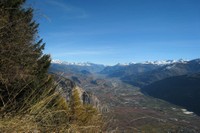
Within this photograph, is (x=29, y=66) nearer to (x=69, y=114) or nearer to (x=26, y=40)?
(x=26, y=40)

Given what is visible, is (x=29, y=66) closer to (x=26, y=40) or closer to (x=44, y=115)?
(x=26, y=40)

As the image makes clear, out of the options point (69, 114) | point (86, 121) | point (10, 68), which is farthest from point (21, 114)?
point (10, 68)

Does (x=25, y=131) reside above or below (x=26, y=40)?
below

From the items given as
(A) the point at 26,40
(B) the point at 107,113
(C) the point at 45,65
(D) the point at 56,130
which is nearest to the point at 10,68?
(A) the point at 26,40

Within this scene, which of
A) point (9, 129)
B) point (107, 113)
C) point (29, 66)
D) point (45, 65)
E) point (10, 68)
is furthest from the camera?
point (45, 65)

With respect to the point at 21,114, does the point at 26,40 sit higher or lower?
higher

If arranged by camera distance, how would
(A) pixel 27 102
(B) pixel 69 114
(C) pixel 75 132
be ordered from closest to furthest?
(C) pixel 75 132 < (A) pixel 27 102 < (B) pixel 69 114

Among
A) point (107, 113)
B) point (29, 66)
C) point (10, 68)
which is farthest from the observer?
point (29, 66)

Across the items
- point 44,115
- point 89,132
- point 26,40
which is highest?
point 26,40

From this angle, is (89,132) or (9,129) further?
(89,132)
